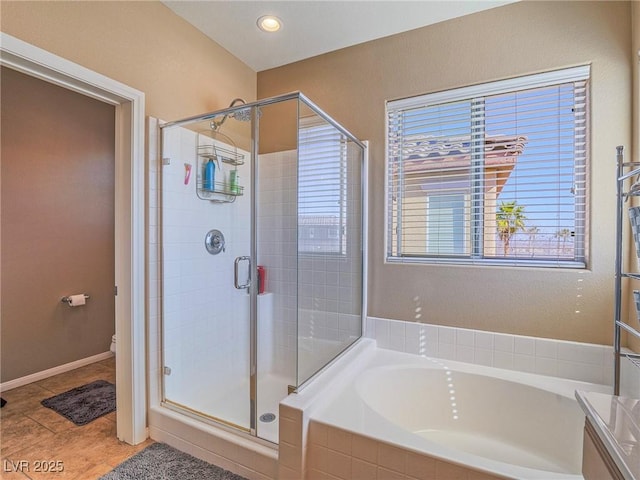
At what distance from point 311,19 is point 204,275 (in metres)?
1.91

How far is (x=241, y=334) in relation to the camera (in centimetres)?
237

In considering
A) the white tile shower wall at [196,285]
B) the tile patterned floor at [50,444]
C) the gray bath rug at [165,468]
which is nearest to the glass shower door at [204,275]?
the white tile shower wall at [196,285]

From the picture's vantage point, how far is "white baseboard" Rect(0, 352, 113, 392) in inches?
102

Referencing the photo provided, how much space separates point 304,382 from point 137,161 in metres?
1.58

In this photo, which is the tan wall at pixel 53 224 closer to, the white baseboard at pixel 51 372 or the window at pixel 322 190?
the white baseboard at pixel 51 372

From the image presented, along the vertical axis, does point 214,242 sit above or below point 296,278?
above

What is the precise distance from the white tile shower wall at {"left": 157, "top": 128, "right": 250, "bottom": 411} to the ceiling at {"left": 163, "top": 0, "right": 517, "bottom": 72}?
79cm

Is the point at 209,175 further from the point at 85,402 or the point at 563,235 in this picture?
the point at 563,235

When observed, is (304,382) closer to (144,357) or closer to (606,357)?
(144,357)

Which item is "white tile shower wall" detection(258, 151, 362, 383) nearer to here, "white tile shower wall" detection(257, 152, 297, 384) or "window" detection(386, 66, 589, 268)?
"white tile shower wall" detection(257, 152, 297, 384)

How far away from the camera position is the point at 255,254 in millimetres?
2092

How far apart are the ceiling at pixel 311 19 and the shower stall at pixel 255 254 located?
0.67 metres

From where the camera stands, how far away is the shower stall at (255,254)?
79.2 inches

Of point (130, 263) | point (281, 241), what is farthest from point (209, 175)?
point (130, 263)
